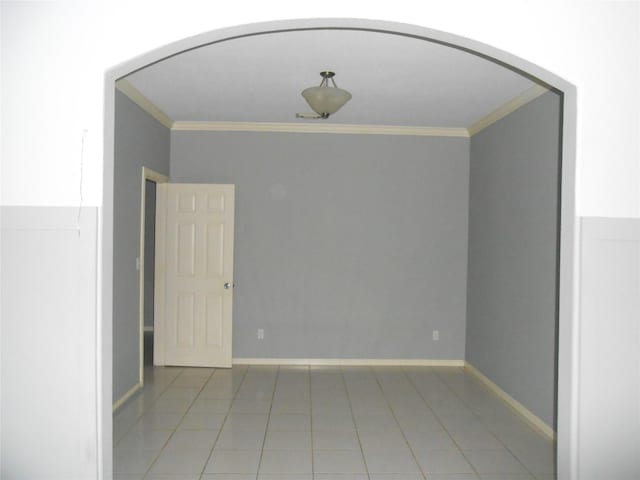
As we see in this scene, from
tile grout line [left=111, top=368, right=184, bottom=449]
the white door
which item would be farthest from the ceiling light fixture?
tile grout line [left=111, top=368, right=184, bottom=449]

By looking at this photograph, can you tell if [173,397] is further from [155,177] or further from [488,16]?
[488,16]

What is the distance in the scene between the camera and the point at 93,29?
253 centimetres

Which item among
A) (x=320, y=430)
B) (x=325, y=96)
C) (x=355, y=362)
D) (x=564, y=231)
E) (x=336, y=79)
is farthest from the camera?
(x=355, y=362)

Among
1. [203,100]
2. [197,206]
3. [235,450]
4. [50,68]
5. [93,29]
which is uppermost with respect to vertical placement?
[203,100]

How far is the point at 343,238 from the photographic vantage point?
6.37 metres

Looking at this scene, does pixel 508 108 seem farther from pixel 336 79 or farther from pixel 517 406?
pixel 517 406

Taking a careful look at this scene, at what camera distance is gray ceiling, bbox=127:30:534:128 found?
12.3 feet

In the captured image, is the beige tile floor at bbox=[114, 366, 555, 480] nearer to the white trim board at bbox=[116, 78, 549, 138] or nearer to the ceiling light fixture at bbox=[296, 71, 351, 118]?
the ceiling light fixture at bbox=[296, 71, 351, 118]

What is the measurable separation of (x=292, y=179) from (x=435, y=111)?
71.4 inches

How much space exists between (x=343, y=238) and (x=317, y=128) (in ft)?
4.32

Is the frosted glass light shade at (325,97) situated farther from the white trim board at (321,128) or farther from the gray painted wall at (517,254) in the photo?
the white trim board at (321,128)

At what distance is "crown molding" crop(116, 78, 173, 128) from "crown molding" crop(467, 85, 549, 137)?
3.41 m

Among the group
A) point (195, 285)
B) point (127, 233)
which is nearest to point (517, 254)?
point (195, 285)

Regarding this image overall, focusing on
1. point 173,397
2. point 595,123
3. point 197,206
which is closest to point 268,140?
point 197,206
